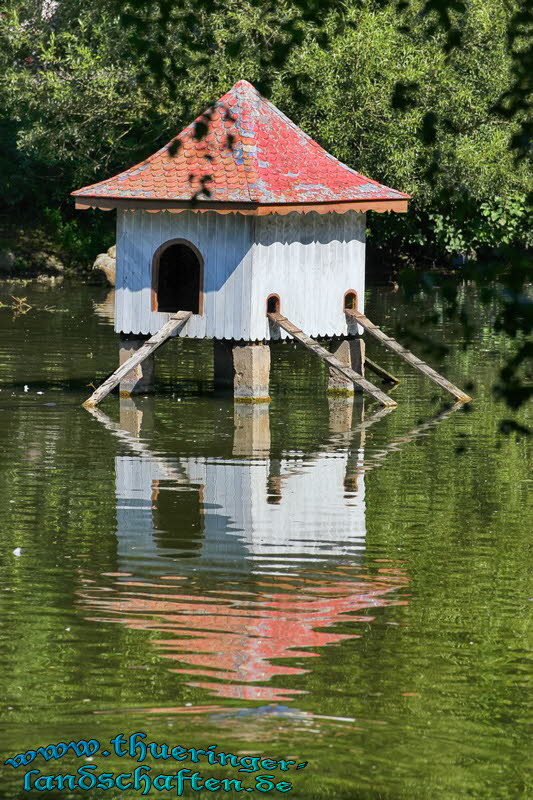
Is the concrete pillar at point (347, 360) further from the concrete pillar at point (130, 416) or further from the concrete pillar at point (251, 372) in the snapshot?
the concrete pillar at point (130, 416)

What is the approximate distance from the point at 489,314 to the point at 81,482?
20533 millimetres

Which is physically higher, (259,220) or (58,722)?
(259,220)

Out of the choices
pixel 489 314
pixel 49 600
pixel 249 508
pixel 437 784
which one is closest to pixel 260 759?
pixel 437 784

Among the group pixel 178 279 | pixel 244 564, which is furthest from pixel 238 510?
pixel 178 279

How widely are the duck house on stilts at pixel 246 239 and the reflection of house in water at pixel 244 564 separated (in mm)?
2958

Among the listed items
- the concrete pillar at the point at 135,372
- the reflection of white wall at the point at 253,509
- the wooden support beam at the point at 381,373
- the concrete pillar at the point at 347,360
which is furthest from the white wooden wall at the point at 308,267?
the reflection of white wall at the point at 253,509

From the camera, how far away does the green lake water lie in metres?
8.05

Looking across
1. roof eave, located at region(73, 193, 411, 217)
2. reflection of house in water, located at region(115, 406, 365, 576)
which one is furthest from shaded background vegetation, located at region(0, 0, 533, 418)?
reflection of house in water, located at region(115, 406, 365, 576)

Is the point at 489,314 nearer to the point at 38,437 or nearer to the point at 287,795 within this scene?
the point at 38,437

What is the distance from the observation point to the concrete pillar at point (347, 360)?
73.2 ft

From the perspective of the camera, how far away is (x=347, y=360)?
22.5 metres

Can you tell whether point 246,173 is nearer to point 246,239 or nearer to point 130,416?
point 246,239

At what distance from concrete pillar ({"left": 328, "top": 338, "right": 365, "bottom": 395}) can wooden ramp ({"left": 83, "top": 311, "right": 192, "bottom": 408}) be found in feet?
8.62

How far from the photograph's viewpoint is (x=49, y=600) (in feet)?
35.7
